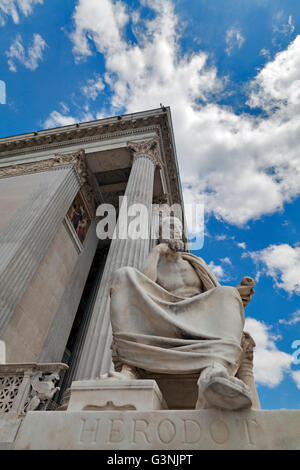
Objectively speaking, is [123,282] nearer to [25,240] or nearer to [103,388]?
[103,388]

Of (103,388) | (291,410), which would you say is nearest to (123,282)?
(103,388)

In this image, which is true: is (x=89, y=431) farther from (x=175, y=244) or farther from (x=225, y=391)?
(x=175, y=244)

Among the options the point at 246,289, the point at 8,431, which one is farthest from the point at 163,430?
the point at 8,431

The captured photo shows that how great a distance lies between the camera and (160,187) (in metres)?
15.3

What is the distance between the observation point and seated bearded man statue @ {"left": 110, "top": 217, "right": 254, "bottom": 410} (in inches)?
84.3

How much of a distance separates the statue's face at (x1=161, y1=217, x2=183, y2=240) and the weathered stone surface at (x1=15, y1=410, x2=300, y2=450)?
6.83ft

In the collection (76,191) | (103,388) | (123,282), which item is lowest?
(103,388)

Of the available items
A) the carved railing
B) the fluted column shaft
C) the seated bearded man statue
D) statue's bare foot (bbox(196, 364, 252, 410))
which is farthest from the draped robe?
the fluted column shaft

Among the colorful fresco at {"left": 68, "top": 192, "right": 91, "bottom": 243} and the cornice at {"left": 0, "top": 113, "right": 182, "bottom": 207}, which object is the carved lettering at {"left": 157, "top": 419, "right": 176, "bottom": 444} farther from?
the cornice at {"left": 0, "top": 113, "right": 182, "bottom": 207}

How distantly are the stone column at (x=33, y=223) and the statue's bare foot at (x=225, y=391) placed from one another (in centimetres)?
834

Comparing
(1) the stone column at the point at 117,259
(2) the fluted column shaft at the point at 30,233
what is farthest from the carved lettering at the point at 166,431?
(2) the fluted column shaft at the point at 30,233

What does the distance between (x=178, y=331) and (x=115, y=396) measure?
709 mm

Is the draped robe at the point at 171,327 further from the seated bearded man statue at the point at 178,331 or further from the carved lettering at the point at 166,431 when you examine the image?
the carved lettering at the point at 166,431

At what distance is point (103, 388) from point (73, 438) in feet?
1.15
